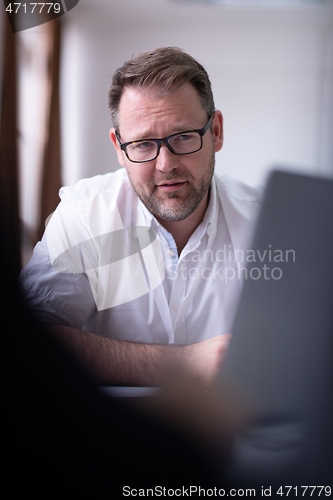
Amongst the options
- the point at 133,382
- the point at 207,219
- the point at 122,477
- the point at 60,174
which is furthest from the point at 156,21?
the point at 122,477

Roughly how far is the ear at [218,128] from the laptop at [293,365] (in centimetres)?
12

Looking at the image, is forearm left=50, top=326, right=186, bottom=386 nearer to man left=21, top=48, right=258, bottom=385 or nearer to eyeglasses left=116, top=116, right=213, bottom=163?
man left=21, top=48, right=258, bottom=385

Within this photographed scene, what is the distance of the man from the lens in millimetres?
484

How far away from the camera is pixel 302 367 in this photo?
440mm

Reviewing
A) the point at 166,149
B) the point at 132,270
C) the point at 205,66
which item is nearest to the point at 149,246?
the point at 132,270

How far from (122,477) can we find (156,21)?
62 centimetres

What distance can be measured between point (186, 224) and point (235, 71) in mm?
293

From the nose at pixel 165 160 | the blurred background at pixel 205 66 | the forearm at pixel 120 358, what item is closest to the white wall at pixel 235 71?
the blurred background at pixel 205 66

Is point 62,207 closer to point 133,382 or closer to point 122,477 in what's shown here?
point 133,382

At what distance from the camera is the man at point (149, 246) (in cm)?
48

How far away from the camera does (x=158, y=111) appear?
0.56 metres

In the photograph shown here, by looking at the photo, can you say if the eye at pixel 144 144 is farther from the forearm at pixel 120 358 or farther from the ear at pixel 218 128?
the forearm at pixel 120 358

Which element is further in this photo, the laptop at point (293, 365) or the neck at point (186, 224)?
the neck at point (186, 224)

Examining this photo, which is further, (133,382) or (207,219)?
(207,219)
